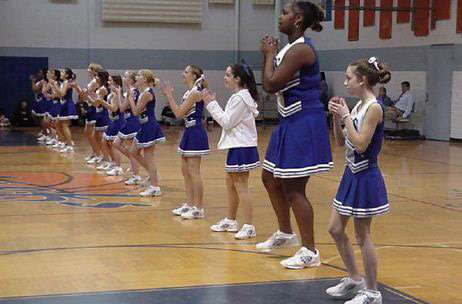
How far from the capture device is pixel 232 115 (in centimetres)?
734

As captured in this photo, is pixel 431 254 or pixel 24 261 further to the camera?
pixel 431 254

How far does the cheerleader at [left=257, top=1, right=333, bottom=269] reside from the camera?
595 cm

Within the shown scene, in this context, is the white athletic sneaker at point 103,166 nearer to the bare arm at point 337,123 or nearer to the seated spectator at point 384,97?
the bare arm at point 337,123

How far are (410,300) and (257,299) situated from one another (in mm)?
1043

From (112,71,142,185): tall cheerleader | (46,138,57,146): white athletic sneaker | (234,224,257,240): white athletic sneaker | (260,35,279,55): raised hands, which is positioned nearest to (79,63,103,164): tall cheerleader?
(112,71,142,185): tall cheerleader

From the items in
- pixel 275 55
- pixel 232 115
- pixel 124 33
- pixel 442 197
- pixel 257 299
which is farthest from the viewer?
pixel 124 33

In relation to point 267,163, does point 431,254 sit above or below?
below

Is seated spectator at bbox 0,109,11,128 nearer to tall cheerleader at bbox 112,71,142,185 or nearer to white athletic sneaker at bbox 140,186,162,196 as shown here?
tall cheerleader at bbox 112,71,142,185

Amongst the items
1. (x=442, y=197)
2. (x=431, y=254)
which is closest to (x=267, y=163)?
(x=431, y=254)

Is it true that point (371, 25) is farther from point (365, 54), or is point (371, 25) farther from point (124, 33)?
point (124, 33)

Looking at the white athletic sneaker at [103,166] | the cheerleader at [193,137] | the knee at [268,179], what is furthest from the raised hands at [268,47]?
the white athletic sneaker at [103,166]

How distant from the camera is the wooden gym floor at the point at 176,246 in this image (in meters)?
5.48

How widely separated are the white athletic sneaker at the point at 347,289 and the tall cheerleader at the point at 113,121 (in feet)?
21.4

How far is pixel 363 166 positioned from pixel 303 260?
1343mm
